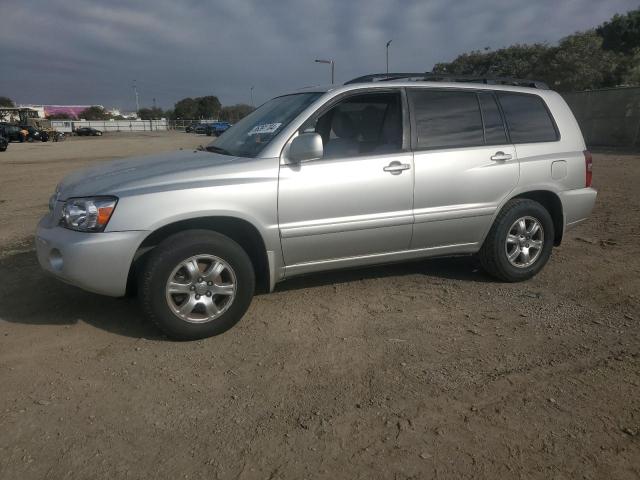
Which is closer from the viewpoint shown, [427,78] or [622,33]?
[427,78]

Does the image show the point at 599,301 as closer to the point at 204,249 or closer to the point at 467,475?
the point at 467,475

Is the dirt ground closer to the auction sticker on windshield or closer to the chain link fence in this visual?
the auction sticker on windshield

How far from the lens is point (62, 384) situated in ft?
10.0

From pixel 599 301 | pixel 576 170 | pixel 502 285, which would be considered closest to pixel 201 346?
pixel 502 285

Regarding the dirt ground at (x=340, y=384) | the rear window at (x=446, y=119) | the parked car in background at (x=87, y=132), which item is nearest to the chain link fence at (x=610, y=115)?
the dirt ground at (x=340, y=384)

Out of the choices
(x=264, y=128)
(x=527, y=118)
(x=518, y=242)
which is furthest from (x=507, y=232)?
(x=264, y=128)

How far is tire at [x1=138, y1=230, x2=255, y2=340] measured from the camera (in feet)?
11.3

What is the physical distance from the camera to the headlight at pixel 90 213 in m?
3.34

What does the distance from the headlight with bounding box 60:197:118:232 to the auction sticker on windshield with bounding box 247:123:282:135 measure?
1326 mm

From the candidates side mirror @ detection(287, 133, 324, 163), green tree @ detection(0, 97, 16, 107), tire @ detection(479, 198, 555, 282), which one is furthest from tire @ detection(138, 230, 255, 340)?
green tree @ detection(0, 97, 16, 107)

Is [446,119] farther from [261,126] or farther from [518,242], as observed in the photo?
[261,126]

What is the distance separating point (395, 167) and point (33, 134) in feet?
149

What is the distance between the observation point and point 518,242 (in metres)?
4.75

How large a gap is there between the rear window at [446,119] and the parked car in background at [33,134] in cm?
4450
